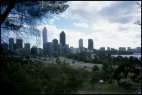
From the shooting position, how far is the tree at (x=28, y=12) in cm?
2444

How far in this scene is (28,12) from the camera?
24750 millimetres

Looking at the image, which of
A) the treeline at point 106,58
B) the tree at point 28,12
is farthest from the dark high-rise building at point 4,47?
the treeline at point 106,58

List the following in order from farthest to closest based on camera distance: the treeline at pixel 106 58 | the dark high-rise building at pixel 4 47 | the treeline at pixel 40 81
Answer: the treeline at pixel 106 58, the dark high-rise building at pixel 4 47, the treeline at pixel 40 81

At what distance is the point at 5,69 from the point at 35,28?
778 cm

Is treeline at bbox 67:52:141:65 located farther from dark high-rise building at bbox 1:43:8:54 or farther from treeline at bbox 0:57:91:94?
treeline at bbox 0:57:91:94

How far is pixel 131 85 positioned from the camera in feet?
72.0

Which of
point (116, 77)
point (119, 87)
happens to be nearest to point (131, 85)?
point (119, 87)

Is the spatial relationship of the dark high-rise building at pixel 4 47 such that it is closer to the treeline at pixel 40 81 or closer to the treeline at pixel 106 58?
the treeline at pixel 40 81

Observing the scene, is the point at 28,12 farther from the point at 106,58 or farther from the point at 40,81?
the point at 106,58

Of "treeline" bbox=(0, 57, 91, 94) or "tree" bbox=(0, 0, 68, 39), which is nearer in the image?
"treeline" bbox=(0, 57, 91, 94)

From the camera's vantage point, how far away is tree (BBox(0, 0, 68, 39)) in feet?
80.2

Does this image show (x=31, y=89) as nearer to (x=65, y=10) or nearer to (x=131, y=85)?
(x=131, y=85)

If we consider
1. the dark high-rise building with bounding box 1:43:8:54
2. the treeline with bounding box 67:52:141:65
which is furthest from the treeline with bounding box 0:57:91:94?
the treeline with bounding box 67:52:141:65

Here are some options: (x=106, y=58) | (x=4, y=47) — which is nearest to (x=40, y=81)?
(x=4, y=47)
